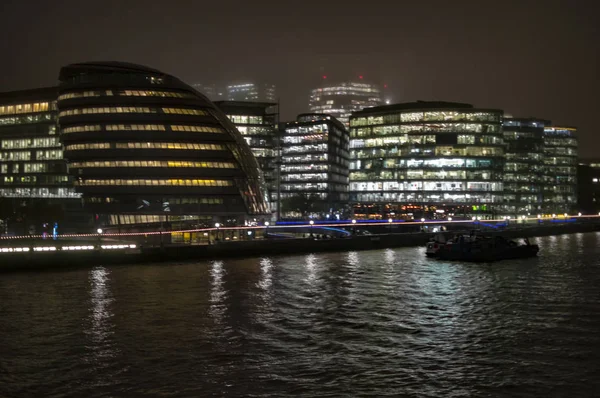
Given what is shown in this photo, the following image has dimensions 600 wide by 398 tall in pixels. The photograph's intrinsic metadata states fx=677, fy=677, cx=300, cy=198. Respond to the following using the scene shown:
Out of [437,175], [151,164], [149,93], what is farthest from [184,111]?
[437,175]

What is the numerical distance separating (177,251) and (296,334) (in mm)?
41494

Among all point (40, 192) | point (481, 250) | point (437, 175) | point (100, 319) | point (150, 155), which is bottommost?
point (100, 319)

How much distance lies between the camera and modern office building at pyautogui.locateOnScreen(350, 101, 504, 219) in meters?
180

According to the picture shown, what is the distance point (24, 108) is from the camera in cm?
14775

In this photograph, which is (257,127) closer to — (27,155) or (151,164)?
(27,155)

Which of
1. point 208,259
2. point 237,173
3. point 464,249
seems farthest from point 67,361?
point 237,173

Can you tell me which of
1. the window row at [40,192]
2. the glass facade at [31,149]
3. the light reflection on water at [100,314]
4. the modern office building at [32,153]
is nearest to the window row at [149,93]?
the modern office building at [32,153]

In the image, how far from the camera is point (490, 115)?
Answer: 18212 cm

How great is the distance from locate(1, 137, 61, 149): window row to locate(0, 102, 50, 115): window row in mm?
6163

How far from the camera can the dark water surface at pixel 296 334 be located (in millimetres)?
27750

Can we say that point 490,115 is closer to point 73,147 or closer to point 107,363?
point 73,147

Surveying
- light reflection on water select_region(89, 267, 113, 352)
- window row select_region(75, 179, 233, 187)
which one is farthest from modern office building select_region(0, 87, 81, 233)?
light reflection on water select_region(89, 267, 113, 352)

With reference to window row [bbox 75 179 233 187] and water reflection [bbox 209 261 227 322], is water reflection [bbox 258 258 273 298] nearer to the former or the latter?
water reflection [bbox 209 261 227 322]

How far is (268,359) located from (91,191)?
92012 millimetres
